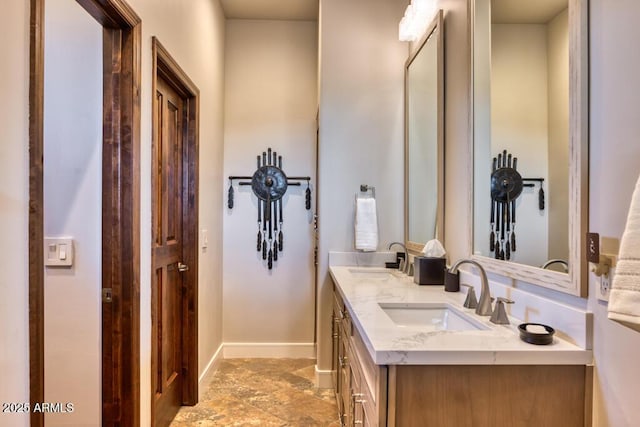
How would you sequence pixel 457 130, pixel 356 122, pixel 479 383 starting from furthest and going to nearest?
pixel 356 122 → pixel 457 130 → pixel 479 383

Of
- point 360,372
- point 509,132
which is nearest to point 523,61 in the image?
point 509,132

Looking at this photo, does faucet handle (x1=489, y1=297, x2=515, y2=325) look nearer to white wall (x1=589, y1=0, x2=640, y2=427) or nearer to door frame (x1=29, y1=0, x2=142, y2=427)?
white wall (x1=589, y1=0, x2=640, y2=427)

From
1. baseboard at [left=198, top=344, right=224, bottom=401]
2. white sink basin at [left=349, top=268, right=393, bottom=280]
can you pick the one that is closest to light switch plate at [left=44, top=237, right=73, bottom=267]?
baseboard at [left=198, top=344, right=224, bottom=401]

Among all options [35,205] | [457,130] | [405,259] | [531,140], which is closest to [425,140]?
[457,130]

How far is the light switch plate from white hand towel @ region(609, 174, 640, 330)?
178 cm

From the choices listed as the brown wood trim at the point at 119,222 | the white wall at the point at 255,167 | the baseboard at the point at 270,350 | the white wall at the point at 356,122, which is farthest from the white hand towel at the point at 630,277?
the baseboard at the point at 270,350

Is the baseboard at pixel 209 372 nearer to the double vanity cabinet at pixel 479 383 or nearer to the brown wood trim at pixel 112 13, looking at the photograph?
the double vanity cabinet at pixel 479 383

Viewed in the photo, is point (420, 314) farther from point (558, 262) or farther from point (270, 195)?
point (270, 195)

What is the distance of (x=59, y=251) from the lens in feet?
5.20

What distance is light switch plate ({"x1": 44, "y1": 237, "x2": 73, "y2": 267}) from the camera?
1.58 m

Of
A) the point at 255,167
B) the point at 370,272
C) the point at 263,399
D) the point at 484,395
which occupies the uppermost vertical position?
the point at 255,167

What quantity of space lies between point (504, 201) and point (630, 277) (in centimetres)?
80

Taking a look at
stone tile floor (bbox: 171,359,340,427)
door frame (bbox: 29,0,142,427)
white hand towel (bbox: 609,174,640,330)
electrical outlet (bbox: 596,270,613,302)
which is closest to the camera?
white hand towel (bbox: 609,174,640,330)
